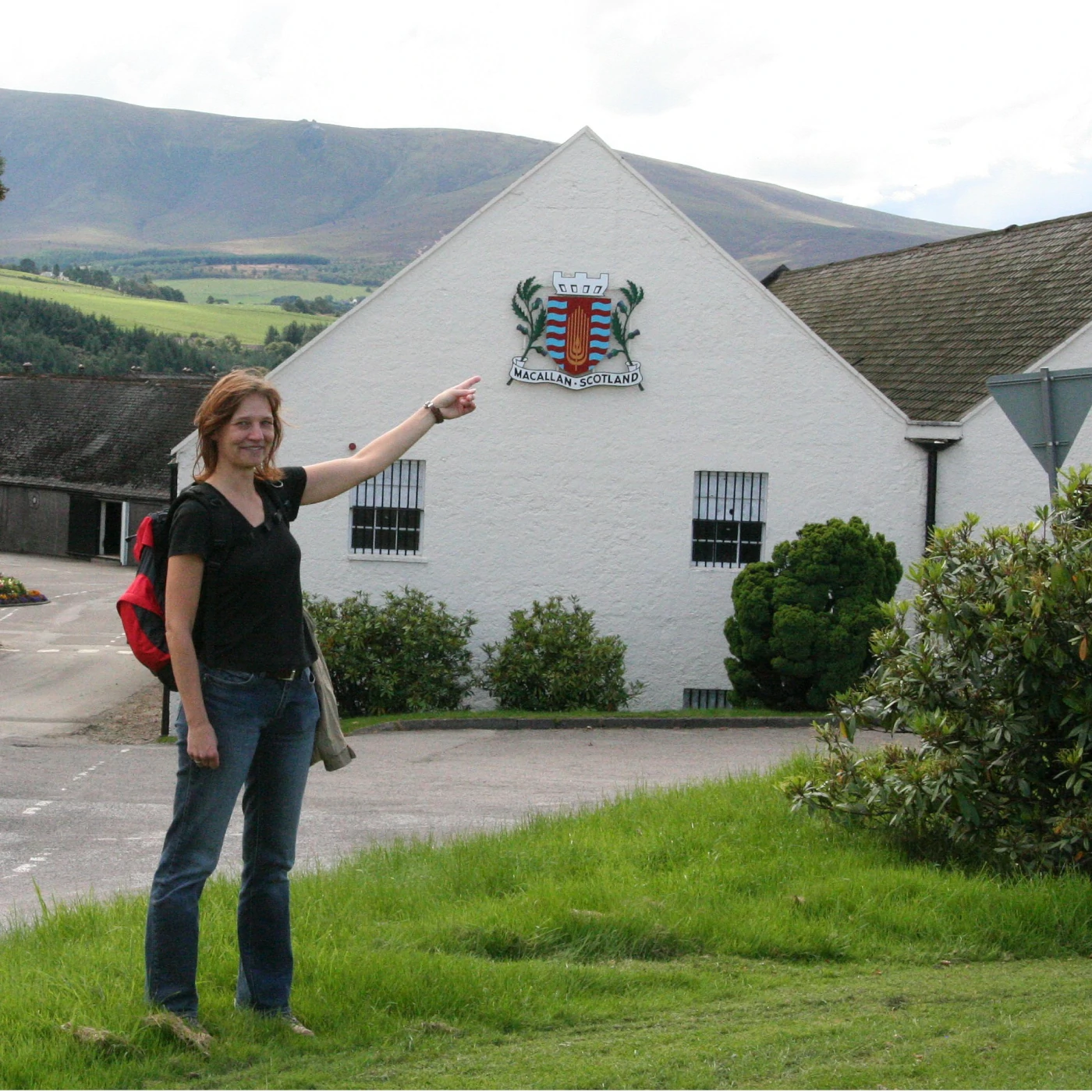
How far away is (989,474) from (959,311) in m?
3.89

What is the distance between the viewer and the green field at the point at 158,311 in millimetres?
127562

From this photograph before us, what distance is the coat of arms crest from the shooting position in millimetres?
16953

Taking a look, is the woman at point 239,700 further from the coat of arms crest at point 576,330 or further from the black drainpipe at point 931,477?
the black drainpipe at point 931,477

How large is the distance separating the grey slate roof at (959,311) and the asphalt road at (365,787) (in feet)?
19.3

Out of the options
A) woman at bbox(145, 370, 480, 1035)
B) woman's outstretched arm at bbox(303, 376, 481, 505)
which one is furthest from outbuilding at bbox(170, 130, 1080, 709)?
woman at bbox(145, 370, 480, 1035)

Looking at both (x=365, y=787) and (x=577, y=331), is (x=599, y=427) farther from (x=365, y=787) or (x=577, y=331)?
(x=365, y=787)

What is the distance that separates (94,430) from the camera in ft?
177

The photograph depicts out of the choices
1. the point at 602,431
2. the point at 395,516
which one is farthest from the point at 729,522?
the point at 395,516

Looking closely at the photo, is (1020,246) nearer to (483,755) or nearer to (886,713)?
(483,755)

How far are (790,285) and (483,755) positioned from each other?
1587cm

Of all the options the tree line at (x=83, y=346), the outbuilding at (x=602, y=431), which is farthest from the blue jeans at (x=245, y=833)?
the tree line at (x=83, y=346)

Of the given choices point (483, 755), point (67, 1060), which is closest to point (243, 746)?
point (67, 1060)

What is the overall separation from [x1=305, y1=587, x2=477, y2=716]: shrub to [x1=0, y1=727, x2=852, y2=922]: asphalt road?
1.09m

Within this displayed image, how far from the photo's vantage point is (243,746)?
4410mm
